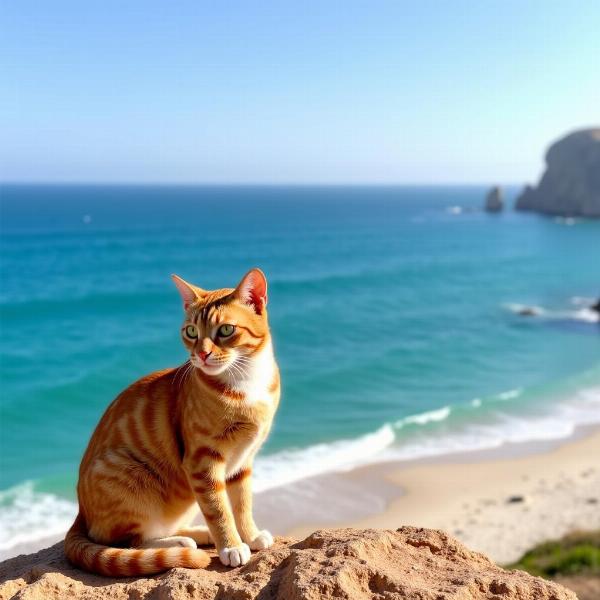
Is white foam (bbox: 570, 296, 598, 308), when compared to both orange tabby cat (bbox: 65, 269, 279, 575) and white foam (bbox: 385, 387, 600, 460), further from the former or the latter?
orange tabby cat (bbox: 65, 269, 279, 575)

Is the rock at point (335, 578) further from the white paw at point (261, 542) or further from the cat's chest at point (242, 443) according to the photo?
the cat's chest at point (242, 443)

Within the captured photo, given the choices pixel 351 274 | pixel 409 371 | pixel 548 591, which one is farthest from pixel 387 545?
pixel 351 274

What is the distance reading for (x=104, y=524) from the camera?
13.7ft

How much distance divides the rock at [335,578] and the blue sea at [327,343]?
32.0ft

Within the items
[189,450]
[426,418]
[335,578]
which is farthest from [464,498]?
[335,578]

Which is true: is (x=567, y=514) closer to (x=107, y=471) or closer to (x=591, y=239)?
(x=107, y=471)

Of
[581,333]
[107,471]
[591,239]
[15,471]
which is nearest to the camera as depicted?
[107,471]

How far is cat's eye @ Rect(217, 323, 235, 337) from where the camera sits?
385 cm

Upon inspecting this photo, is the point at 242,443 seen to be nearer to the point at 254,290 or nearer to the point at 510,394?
the point at 254,290

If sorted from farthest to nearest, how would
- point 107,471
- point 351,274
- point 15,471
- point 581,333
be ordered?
point 351,274
point 581,333
point 15,471
point 107,471

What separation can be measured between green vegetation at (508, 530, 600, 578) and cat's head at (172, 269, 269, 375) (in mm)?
8543

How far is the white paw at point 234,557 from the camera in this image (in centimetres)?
394

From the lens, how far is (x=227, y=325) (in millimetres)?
3857

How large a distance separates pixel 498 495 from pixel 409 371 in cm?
1103
